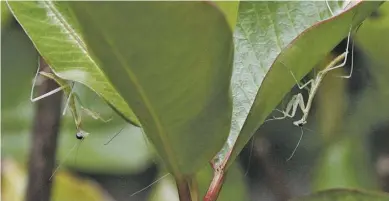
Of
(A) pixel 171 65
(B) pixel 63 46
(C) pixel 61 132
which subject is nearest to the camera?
(A) pixel 171 65

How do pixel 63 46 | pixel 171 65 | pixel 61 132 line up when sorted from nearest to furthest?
pixel 171 65, pixel 63 46, pixel 61 132

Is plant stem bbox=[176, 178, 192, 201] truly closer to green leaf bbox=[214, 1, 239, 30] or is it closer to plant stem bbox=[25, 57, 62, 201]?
green leaf bbox=[214, 1, 239, 30]

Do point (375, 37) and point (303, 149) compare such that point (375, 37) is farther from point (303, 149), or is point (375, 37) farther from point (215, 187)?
point (215, 187)

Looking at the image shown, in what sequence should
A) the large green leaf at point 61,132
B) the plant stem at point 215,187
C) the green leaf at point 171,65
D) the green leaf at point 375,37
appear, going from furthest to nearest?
the large green leaf at point 61,132 < the green leaf at point 375,37 < the plant stem at point 215,187 < the green leaf at point 171,65

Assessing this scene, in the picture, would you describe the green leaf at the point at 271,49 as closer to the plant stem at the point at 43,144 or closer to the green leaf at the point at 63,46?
the green leaf at the point at 63,46

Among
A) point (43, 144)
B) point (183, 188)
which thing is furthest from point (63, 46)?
point (43, 144)

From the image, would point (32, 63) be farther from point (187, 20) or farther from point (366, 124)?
point (187, 20)

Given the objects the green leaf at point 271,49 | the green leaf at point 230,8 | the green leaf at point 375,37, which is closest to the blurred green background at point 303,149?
the green leaf at point 375,37
